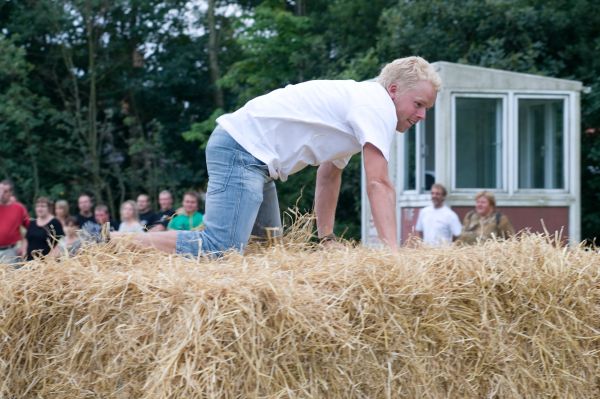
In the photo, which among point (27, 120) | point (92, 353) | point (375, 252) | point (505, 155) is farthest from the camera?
point (27, 120)

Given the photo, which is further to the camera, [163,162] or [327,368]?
[163,162]

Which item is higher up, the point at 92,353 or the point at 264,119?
the point at 264,119

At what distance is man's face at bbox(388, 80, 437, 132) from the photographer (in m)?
4.14

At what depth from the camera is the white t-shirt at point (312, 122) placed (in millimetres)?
3973

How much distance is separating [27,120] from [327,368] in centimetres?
1585

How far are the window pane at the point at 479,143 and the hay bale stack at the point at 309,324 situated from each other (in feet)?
24.8

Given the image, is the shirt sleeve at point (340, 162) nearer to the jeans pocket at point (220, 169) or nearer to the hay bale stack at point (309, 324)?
the jeans pocket at point (220, 169)

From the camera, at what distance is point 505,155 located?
1140 cm

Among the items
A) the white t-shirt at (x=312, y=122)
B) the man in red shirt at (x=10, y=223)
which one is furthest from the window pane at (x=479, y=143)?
the white t-shirt at (x=312, y=122)

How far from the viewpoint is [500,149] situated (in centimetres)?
1148

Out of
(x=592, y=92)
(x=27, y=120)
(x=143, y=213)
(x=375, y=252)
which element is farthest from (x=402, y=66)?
(x=27, y=120)

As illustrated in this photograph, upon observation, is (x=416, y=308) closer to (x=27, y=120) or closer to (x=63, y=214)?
(x=63, y=214)

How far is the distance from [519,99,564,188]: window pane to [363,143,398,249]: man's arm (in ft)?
26.1

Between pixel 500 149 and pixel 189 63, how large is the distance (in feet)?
32.7
